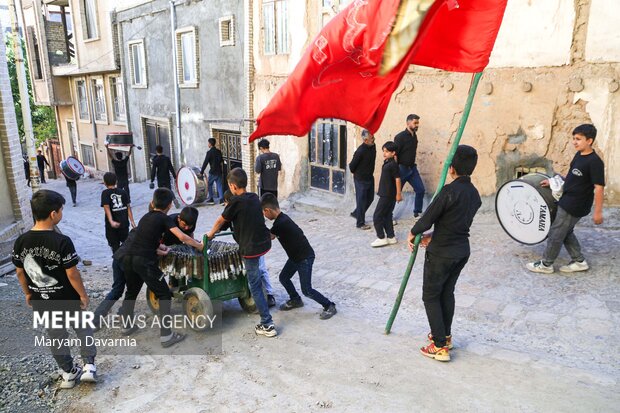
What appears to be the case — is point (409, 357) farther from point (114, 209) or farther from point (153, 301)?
point (114, 209)

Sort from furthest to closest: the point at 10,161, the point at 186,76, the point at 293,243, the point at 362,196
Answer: the point at 186,76, the point at 362,196, the point at 10,161, the point at 293,243

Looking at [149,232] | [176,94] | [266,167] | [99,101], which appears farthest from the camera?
[99,101]

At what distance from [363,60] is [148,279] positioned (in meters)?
2.89

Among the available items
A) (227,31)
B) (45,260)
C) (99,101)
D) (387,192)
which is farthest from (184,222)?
(99,101)

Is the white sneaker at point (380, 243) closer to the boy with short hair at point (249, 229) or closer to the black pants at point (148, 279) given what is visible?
the boy with short hair at point (249, 229)

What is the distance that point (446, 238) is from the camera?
3820 mm

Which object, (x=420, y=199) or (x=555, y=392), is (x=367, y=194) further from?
(x=555, y=392)

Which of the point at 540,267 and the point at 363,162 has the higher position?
the point at 363,162

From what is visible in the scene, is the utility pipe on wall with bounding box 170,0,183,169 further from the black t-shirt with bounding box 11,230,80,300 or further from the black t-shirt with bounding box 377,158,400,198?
the black t-shirt with bounding box 11,230,80,300

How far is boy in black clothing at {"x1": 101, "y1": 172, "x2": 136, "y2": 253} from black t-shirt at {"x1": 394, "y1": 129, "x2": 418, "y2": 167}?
449cm

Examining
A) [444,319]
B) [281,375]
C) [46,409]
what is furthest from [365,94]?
[46,409]

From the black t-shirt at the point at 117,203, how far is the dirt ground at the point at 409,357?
101cm

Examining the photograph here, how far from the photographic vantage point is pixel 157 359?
4449mm

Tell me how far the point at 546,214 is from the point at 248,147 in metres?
8.89
